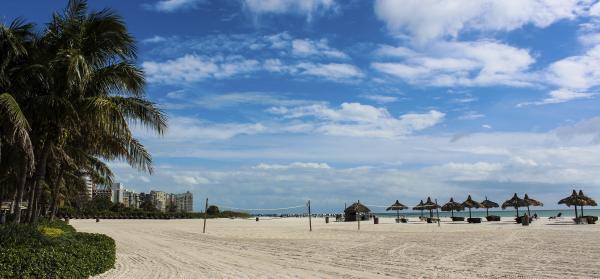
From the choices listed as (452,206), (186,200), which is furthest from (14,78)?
(186,200)

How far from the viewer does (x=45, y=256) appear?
667 cm

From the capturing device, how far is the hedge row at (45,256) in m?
6.30

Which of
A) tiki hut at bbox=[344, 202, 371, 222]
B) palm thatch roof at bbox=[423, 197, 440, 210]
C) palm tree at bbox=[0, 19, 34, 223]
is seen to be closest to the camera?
palm tree at bbox=[0, 19, 34, 223]

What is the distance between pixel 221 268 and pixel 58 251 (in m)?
3.70

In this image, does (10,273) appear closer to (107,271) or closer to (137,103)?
(107,271)

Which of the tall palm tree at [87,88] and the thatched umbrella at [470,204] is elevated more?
the tall palm tree at [87,88]

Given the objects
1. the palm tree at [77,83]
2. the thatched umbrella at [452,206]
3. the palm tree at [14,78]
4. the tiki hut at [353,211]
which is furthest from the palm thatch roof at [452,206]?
the palm tree at [14,78]

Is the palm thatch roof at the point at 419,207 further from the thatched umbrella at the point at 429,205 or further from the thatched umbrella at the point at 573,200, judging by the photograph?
the thatched umbrella at the point at 573,200

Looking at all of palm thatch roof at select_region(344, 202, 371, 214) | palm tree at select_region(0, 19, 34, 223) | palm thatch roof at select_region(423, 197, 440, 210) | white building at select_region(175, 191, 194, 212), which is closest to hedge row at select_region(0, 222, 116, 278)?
palm tree at select_region(0, 19, 34, 223)

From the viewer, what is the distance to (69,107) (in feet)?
35.0

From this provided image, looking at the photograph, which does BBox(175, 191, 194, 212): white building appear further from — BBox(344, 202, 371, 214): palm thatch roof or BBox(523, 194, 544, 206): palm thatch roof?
BBox(523, 194, 544, 206): palm thatch roof

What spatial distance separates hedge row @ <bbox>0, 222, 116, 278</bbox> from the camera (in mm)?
6305

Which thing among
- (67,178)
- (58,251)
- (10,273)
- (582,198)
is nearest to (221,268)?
(58,251)

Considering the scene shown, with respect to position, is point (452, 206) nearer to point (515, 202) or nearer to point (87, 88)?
point (515, 202)
